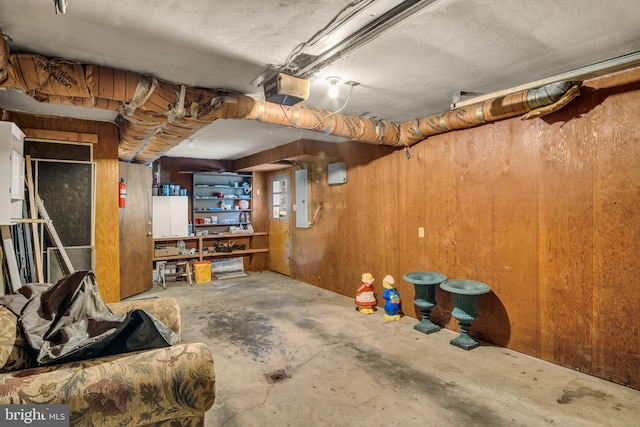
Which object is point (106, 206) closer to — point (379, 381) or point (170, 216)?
point (170, 216)

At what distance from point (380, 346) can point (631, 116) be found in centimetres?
275

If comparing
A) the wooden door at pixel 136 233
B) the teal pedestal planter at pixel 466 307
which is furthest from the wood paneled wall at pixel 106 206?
the teal pedestal planter at pixel 466 307

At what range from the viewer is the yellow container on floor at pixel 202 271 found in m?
6.27

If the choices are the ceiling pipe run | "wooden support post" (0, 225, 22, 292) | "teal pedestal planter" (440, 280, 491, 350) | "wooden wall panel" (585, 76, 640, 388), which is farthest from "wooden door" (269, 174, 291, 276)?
"wooden wall panel" (585, 76, 640, 388)

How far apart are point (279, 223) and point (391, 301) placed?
3540mm

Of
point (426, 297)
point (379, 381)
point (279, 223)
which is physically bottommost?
point (379, 381)

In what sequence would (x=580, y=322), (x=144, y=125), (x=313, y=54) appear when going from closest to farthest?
(x=313, y=54) → (x=580, y=322) → (x=144, y=125)

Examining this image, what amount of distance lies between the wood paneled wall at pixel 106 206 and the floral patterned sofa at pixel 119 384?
292 cm

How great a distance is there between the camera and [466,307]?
322 centimetres

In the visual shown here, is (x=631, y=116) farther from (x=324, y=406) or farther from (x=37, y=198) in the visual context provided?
(x=37, y=198)

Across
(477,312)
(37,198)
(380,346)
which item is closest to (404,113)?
(477,312)

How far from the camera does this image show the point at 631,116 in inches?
99.7

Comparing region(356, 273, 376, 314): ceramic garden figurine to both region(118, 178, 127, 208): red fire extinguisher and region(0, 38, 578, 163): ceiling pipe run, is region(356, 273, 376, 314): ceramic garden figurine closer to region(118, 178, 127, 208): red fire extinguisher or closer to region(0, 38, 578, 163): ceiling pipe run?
region(0, 38, 578, 163): ceiling pipe run

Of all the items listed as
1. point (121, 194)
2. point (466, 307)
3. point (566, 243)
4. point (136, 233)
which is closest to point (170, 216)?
point (136, 233)
